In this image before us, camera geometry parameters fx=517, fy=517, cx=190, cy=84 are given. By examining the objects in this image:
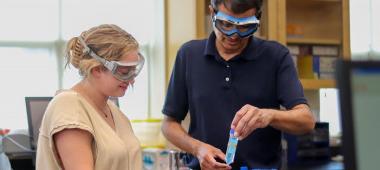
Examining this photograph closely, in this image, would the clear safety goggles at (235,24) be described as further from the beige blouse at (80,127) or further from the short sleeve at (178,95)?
the beige blouse at (80,127)

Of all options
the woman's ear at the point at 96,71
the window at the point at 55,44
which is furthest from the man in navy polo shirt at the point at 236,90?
the window at the point at 55,44

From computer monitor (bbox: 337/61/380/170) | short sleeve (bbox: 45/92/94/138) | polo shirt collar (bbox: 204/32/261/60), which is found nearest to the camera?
computer monitor (bbox: 337/61/380/170)

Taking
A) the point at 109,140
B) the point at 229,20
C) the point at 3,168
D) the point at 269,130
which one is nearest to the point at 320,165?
the point at 269,130

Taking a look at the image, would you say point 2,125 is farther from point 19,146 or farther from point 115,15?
point 115,15

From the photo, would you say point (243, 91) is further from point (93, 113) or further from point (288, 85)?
point (93, 113)

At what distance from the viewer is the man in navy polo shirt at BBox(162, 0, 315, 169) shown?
1768 mm

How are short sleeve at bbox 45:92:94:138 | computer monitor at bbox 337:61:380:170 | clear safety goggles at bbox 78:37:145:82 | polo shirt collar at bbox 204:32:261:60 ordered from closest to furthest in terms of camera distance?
computer monitor at bbox 337:61:380:170 < short sleeve at bbox 45:92:94:138 < clear safety goggles at bbox 78:37:145:82 < polo shirt collar at bbox 204:32:261:60

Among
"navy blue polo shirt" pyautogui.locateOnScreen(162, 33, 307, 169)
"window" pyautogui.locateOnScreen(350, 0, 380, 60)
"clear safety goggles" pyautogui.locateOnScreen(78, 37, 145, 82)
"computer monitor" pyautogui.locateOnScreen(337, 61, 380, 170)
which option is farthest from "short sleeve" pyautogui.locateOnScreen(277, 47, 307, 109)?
"window" pyautogui.locateOnScreen(350, 0, 380, 60)

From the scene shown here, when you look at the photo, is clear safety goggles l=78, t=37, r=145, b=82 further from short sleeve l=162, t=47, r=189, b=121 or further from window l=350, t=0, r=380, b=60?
window l=350, t=0, r=380, b=60

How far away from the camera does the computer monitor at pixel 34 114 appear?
106 inches

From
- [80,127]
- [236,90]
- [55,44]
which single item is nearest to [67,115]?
[80,127]

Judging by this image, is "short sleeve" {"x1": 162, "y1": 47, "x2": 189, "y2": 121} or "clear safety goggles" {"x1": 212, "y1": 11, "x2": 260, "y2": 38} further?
"short sleeve" {"x1": 162, "y1": 47, "x2": 189, "y2": 121}

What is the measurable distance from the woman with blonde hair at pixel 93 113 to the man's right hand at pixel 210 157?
22 centimetres

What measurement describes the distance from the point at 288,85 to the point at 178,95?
0.41 meters
